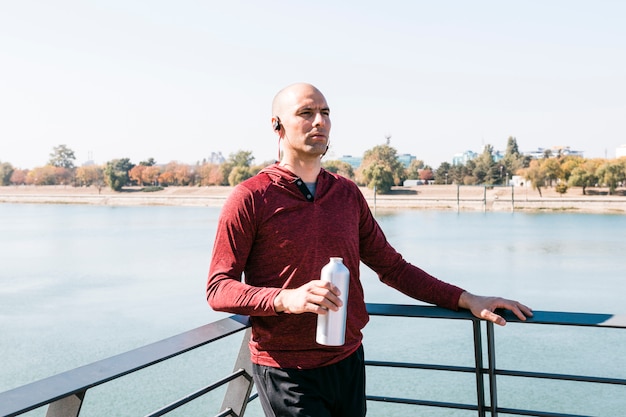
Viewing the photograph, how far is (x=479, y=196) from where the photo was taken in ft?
219

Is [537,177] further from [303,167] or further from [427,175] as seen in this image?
[303,167]

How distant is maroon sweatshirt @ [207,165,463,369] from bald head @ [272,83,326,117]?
16 centimetres

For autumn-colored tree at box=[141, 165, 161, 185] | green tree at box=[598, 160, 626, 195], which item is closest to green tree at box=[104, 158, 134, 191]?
autumn-colored tree at box=[141, 165, 161, 185]

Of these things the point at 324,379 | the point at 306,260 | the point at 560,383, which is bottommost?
the point at 560,383

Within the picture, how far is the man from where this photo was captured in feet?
5.47

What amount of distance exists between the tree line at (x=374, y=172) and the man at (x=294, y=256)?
63.1 metres

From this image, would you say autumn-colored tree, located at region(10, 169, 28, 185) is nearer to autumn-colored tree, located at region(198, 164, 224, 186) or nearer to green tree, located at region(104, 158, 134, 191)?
green tree, located at region(104, 158, 134, 191)

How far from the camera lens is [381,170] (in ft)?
230

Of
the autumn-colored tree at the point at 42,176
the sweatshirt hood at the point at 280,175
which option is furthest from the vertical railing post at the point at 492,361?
the autumn-colored tree at the point at 42,176

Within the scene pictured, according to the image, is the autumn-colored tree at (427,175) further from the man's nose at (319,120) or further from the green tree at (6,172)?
the man's nose at (319,120)

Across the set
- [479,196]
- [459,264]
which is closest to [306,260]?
[459,264]

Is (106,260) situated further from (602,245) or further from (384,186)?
(384,186)

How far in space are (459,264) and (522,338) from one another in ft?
41.9

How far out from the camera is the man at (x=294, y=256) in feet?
5.47
